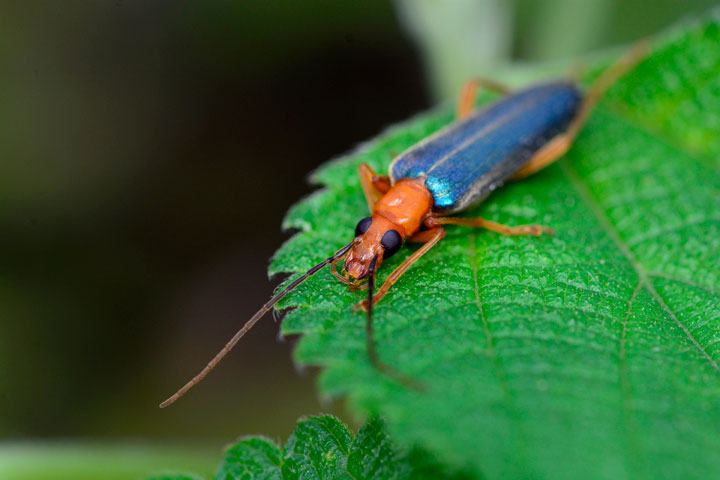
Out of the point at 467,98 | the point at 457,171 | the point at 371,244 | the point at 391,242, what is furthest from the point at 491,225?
the point at 467,98

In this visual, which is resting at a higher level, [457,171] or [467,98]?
[467,98]

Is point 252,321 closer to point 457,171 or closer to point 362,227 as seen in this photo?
point 362,227

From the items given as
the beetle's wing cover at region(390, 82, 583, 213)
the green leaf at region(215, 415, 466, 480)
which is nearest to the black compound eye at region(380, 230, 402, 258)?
the beetle's wing cover at region(390, 82, 583, 213)

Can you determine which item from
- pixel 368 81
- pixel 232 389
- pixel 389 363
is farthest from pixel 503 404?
pixel 368 81

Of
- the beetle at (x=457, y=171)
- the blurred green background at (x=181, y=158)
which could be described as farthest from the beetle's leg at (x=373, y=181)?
the blurred green background at (x=181, y=158)

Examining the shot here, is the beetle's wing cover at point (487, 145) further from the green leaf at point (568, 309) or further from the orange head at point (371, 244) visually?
the orange head at point (371, 244)

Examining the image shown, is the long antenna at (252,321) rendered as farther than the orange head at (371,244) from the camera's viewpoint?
No

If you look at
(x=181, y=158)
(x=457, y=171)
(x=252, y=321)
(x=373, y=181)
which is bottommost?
(x=252, y=321)
